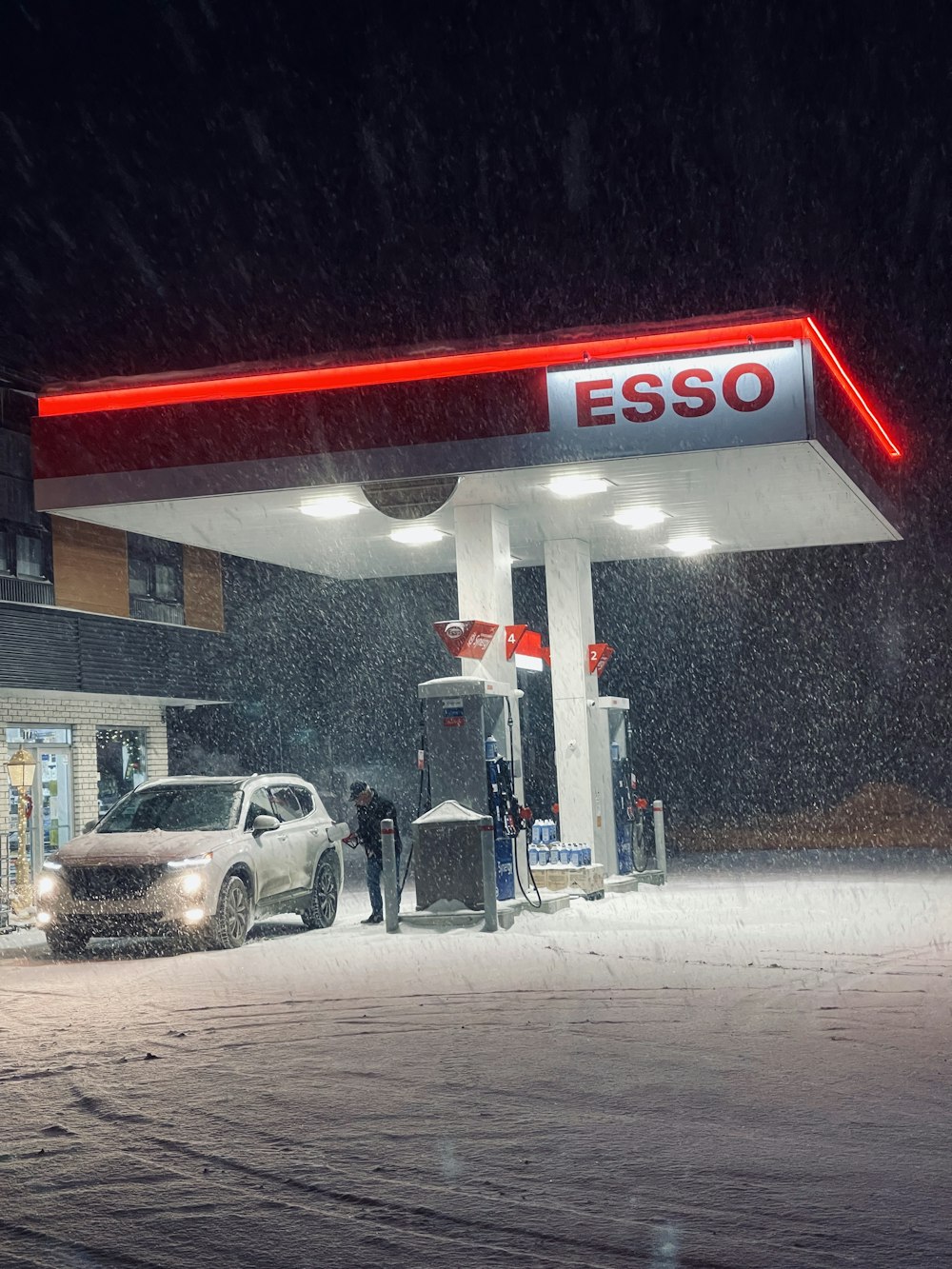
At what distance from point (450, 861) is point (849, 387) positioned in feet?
23.4

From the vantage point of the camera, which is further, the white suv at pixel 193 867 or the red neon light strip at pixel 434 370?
the red neon light strip at pixel 434 370

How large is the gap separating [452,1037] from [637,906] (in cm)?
860

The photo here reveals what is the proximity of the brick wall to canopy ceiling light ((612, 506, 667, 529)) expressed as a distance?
9935mm

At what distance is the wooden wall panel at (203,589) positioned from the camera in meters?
28.6

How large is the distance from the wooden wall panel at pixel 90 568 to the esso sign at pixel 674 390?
1172 cm

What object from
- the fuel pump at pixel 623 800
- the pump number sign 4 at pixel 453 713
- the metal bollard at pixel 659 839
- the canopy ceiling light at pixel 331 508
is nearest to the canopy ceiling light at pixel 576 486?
the canopy ceiling light at pixel 331 508

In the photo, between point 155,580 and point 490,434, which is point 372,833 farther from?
point 155,580

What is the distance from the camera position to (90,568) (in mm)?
25203

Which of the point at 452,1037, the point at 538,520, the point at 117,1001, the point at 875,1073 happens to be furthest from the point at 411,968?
the point at 538,520

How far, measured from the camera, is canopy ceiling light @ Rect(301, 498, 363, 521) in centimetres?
1759

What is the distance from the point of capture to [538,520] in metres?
19.3

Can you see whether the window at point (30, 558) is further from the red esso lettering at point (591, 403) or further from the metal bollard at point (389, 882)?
the red esso lettering at point (591, 403)

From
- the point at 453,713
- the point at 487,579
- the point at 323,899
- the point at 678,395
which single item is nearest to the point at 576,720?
the point at 487,579

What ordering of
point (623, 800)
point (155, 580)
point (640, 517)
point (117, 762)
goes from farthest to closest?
1. point (155, 580)
2. point (117, 762)
3. point (623, 800)
4. point (640, 517)
